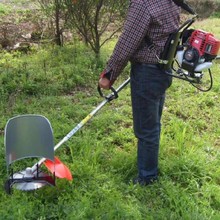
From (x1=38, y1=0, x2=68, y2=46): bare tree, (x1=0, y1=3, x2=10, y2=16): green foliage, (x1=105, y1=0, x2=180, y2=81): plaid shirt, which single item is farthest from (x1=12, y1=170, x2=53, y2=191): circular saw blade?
(x1=0, y1=3, x2=10, y2=16): green foliage

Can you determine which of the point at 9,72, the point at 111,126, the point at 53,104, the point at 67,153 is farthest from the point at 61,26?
the point at 67,153

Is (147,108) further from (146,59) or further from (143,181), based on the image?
(143,181)

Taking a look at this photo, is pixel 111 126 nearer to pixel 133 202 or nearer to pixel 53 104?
pixel 53 104

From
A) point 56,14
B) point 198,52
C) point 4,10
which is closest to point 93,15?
point 56,14

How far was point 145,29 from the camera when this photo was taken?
2.70 metres

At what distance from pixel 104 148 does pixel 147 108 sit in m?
1.02

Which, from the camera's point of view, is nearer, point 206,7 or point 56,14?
point 56,14

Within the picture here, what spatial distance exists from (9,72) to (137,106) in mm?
2832

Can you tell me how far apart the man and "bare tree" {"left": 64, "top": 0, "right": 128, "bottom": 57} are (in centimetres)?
310

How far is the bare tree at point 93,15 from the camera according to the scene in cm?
586

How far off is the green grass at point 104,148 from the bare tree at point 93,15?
37cm

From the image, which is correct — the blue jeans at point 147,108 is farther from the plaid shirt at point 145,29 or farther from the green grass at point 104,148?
the green grass at point 104,148

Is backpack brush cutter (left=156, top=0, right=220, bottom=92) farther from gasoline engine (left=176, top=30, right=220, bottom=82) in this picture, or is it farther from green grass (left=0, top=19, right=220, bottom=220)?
green grass (left=0, top=19, right=220, bottom=220)

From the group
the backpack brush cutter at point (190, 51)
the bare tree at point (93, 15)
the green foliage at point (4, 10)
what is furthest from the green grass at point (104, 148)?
the green foliage at point (4, 10)
